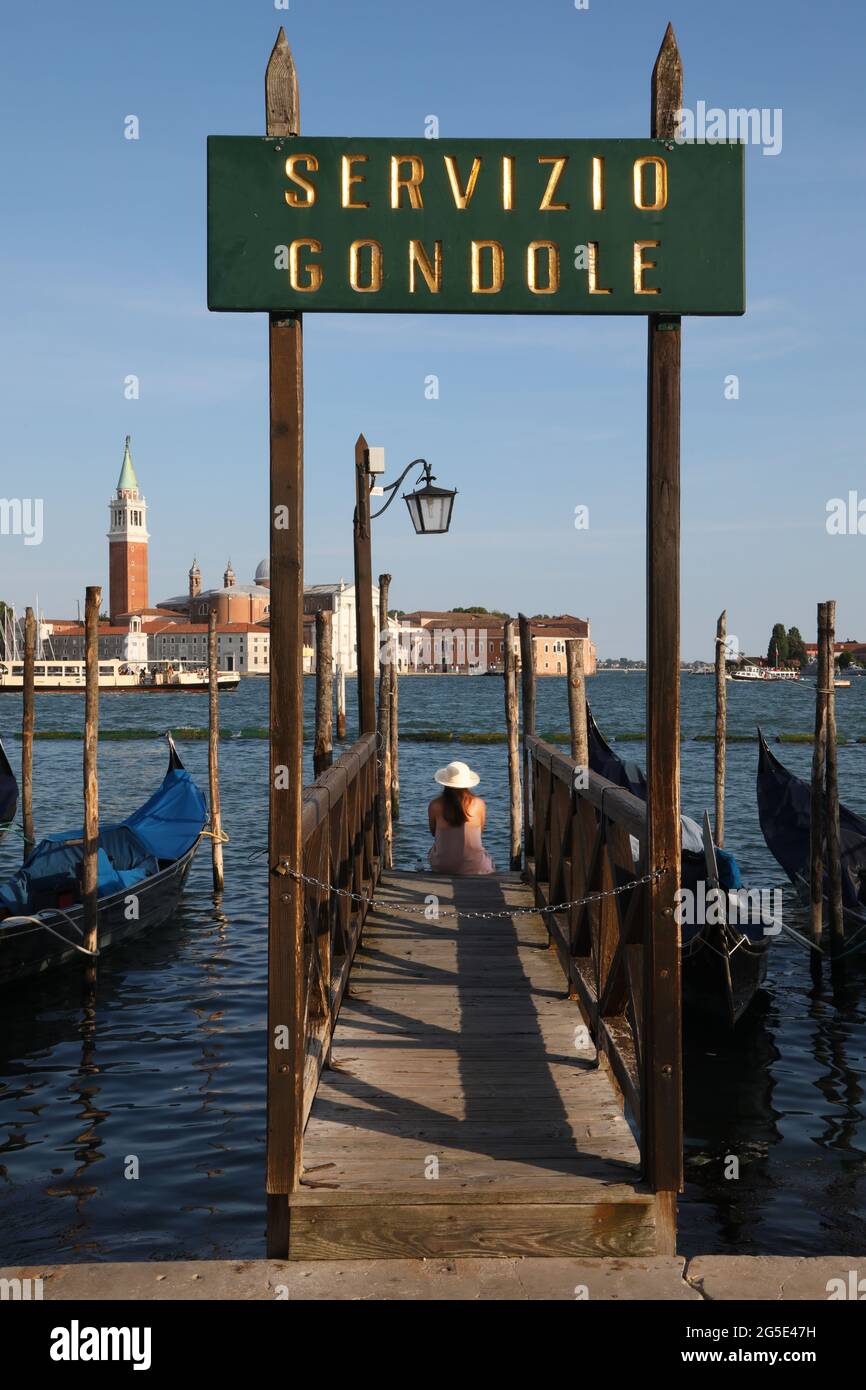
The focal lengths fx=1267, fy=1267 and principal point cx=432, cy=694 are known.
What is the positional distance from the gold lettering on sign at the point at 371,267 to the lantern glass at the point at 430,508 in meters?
5.73

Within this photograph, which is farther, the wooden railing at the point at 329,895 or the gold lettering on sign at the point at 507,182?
the wooden railing at the point at 329,895

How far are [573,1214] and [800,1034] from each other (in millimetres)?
6320

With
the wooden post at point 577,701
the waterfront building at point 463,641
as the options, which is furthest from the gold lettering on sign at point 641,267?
the waterfront building at point 463,641

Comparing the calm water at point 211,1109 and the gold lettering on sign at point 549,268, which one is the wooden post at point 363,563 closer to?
the calm water at point 211,1109

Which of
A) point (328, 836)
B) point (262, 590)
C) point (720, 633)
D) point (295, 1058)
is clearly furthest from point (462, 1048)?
point (262, 590)

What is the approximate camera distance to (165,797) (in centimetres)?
1480

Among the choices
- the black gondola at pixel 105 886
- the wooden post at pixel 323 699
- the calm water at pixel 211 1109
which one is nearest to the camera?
the calm water at pixel 211 1109

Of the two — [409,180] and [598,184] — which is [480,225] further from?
[598,184]

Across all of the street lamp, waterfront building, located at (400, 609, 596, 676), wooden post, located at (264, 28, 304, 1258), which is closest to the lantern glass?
the street lamp

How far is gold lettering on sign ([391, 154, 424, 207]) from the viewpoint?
3.67 meters

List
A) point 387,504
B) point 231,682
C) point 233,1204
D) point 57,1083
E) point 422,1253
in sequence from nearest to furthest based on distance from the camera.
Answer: point 422,1253 → point 233,1204 → point 57,1083 → point 387,504 → point 231,682

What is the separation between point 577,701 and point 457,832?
173 centimetres

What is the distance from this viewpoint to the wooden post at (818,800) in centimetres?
1106

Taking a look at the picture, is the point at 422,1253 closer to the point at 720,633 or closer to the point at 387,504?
the point at 387,504
